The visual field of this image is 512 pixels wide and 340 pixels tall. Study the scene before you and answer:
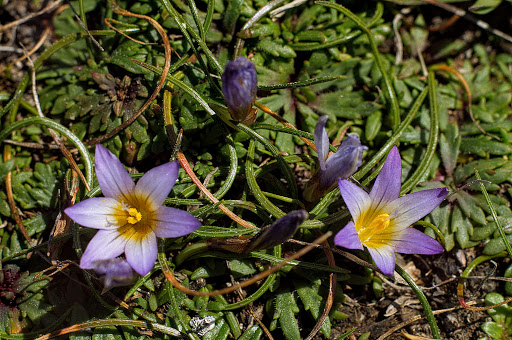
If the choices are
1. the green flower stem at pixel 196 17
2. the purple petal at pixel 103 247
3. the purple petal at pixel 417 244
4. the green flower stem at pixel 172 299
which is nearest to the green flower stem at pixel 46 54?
the green flower stem at pixel 196 17

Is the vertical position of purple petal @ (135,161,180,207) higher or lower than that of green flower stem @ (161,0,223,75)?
lower

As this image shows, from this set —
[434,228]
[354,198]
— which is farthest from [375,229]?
[434,228]

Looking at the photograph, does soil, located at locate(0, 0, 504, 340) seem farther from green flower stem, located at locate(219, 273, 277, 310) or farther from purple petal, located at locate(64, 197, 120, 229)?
purple petal, located at locate(64, 197, 120, 229)

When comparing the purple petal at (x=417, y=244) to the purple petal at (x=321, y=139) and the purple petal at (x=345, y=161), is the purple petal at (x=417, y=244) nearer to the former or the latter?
the purple petal at (x=345, y=161)

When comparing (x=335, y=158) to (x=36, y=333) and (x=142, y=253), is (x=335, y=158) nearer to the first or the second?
(x=142, y=253)

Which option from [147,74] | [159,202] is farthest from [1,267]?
[147,74]

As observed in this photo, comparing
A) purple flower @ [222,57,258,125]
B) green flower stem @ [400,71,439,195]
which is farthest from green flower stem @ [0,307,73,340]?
green flower stem @ [400,71,439,195]

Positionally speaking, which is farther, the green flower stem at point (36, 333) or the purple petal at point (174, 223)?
the green flower stem at point (36, 333)
